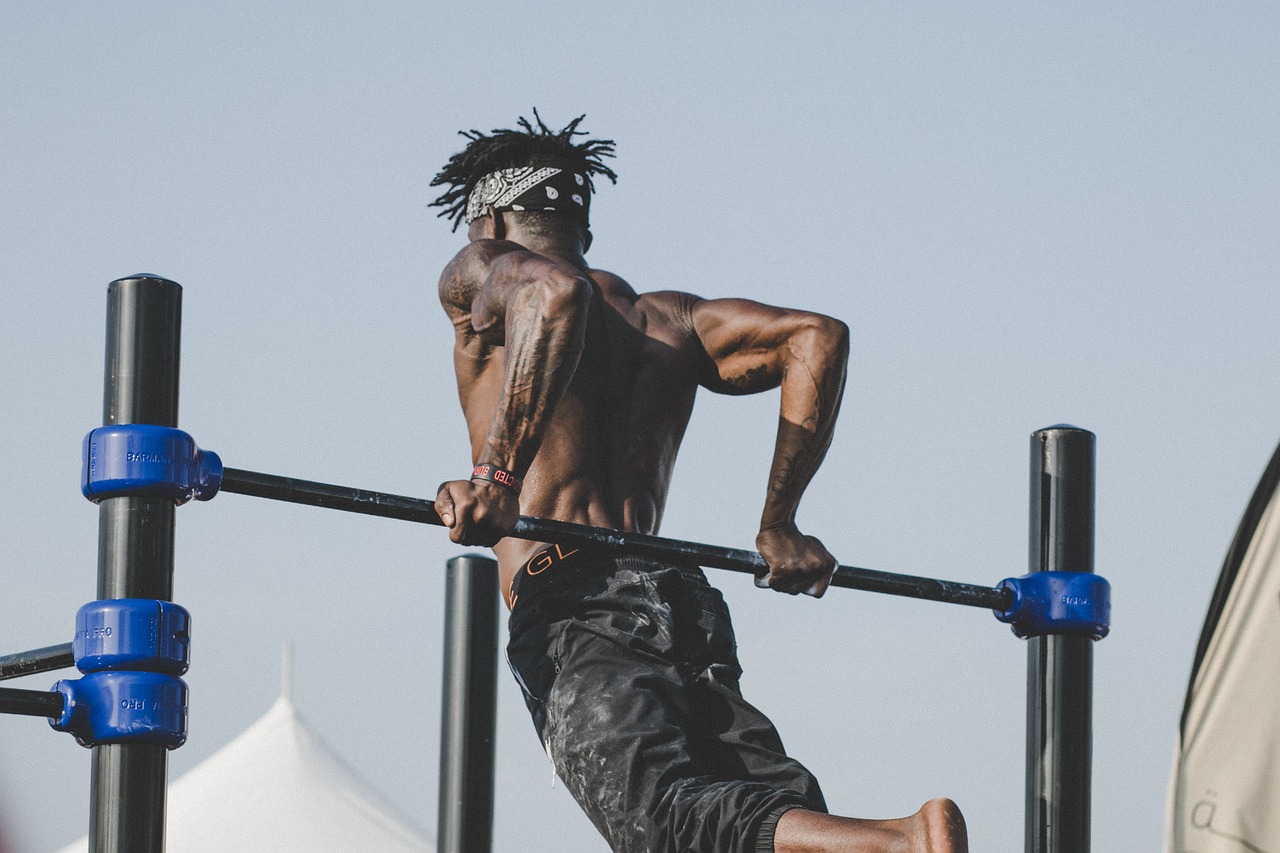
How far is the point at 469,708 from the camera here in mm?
4008

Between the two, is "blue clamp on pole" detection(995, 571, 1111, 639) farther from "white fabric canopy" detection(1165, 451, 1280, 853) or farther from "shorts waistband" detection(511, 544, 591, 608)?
"white fabric canopy" detection(1165, 451, 1280, 853)

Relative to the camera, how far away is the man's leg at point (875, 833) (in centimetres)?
284

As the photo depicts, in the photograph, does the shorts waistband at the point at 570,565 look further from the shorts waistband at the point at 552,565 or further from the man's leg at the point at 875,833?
the man's leg at the point at 875,833

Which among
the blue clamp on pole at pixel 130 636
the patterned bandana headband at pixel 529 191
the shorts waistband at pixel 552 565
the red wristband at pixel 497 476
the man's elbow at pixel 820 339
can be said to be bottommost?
the blue clamp on pole at pixel 130 636

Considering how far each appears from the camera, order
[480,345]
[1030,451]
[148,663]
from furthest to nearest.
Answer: [1030,451], [480,345], [148,663]

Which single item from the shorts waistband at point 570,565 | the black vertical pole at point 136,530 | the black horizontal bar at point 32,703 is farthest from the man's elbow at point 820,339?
the black horizontal bar at point 32,703

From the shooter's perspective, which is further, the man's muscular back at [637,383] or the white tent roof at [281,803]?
the white tent roof at [281,803]

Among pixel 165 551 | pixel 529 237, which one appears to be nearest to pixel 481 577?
pixel 529 237

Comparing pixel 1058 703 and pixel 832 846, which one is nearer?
pixel 832 846

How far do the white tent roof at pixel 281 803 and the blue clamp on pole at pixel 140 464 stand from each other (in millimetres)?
8042

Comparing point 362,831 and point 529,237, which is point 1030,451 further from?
point 362,831

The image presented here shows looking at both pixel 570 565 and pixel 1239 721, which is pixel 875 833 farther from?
pixel 1239 721

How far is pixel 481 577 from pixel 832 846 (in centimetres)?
127

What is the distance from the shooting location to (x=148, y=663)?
2975 millimetres
